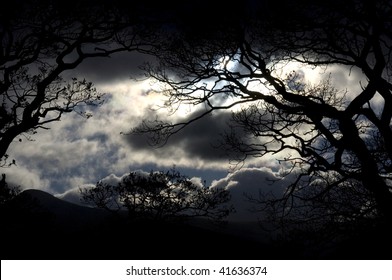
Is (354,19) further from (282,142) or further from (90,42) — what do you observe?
(90,42)

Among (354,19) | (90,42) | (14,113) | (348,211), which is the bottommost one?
(348,211)

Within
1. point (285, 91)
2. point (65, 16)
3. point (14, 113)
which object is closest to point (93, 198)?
point (14, 113)

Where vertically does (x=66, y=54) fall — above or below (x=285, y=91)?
above

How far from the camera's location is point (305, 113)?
12.1 m

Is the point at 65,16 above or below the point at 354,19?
above

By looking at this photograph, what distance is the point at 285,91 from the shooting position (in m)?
12.3

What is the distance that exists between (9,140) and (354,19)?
9563mm

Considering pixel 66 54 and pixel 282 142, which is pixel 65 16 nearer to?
pixel 66 54
